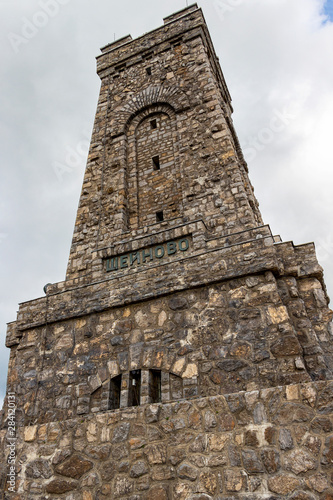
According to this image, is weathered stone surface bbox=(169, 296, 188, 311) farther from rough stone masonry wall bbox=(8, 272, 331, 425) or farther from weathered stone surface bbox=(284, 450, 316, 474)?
weathered stone surface bbox=(284, 450, 316, 474)

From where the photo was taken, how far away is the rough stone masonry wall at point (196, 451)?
14.4ft

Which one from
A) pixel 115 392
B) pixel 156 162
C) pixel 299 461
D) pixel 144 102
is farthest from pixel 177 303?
pixel 144 102

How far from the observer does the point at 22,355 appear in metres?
7.30

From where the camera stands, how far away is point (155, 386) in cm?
603

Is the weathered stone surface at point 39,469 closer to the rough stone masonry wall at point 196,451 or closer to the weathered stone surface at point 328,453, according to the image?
the rough stone masonry wall at point 196,451

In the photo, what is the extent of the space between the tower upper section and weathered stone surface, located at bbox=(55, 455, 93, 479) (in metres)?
3.49

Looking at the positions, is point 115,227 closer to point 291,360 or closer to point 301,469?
point 291,360

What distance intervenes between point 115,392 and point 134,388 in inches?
13.9

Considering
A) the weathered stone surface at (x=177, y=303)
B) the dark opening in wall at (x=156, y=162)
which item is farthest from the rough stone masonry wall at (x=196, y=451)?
the dark opening in wall at (x=156, y=162)

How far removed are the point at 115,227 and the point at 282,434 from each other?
18.9 ft

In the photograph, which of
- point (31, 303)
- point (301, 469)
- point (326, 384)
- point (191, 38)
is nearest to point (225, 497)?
point (301, 469)

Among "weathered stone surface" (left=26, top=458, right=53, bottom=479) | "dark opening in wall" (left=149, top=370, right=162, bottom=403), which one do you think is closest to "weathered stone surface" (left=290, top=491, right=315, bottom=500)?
"dark opening in wall" (left=149, top=370, right=162, bottom=403)

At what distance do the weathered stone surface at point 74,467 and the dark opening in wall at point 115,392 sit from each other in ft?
2.89

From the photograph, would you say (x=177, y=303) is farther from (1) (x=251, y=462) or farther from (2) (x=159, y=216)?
(2) (x=159, y=216)
